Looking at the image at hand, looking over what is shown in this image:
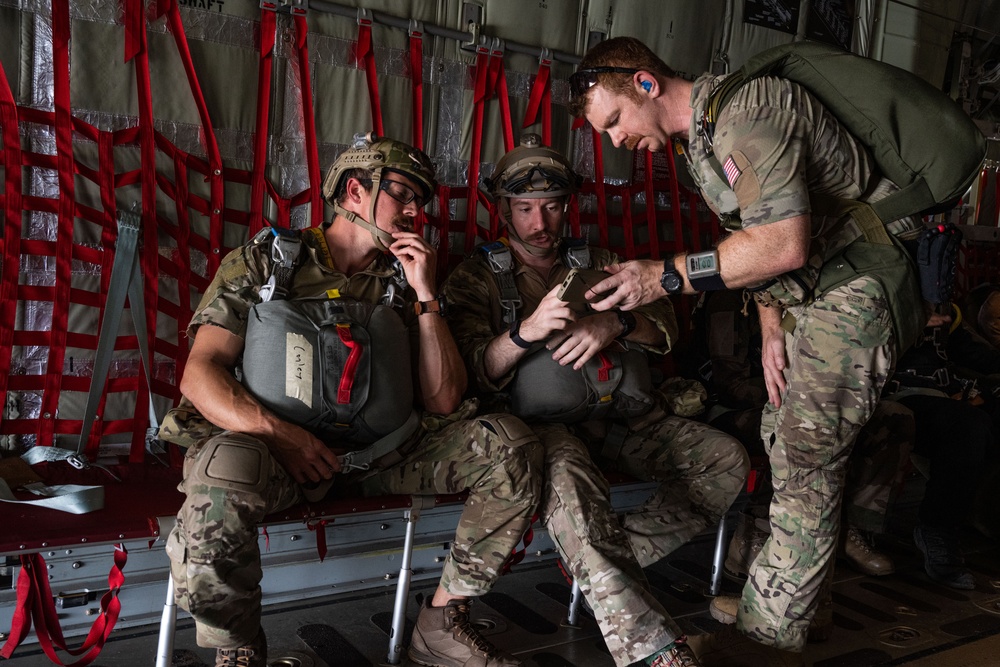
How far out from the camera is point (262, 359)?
8.55 ft

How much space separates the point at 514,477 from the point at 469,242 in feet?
5.22

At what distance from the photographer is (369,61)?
3.75 m

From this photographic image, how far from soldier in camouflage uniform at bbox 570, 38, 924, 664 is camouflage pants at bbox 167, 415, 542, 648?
2.20 feet

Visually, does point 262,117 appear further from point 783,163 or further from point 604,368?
point 783,163

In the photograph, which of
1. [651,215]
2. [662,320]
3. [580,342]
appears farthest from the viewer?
[651,215]

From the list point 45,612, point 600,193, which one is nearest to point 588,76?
point 600,193

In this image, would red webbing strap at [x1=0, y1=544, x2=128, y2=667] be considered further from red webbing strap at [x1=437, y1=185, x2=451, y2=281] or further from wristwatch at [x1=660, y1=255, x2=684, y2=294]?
red webbing strap at [x1=437, y1=185, x2=451, y2=281]

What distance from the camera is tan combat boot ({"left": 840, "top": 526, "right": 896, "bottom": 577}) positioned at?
4035 millimetres

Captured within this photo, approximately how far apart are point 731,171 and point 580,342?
1.03 m

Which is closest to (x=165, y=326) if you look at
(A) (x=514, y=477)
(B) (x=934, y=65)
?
(A) (x=514, y=477)

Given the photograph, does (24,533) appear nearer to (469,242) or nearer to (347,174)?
(347,174)

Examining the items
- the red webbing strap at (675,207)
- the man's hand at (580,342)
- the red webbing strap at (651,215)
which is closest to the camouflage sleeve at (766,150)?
the man's hand at (580,342)

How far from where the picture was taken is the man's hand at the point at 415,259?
2.94 m

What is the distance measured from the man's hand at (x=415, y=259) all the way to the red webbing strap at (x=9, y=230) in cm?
139
